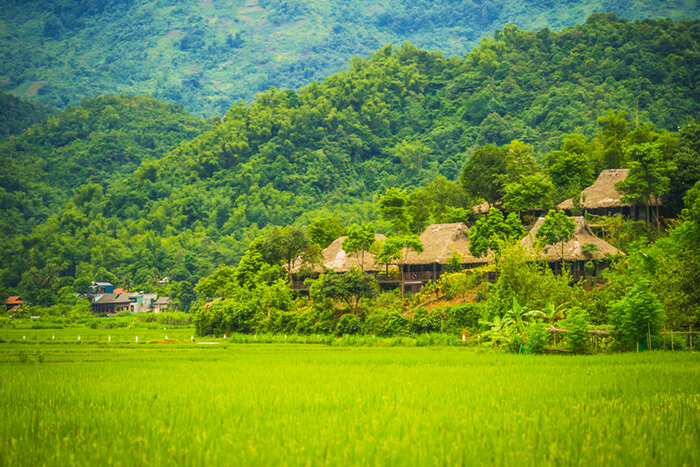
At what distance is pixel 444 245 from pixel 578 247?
24.9 feet

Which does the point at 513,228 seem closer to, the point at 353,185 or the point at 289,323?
the point at 289,323

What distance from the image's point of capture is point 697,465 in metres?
6.62

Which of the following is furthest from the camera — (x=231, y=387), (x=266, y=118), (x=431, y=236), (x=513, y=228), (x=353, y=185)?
(x=266, y=118)

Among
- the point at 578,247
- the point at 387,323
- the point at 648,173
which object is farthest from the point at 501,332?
the point at 648,173

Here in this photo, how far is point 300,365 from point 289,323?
52.5ft

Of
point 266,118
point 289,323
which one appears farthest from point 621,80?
point 289,323

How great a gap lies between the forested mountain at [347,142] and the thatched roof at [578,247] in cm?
4073

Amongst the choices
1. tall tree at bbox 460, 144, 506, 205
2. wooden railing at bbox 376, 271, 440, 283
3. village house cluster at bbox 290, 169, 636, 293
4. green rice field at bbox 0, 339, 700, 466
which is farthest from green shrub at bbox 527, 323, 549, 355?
tall tree at bbox 460, 144, 506, 205

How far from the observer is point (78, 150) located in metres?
108

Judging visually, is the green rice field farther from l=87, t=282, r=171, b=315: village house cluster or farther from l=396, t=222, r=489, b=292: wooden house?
l=87, t=282, r=171, b=315: village house cluster

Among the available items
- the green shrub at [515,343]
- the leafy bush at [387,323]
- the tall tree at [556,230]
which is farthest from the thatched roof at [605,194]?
the green shrub at [515,343]

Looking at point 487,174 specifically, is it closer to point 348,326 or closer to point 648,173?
point 648,173

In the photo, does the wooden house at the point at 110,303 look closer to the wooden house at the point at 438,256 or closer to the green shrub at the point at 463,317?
the wooden house at the point at 438,256

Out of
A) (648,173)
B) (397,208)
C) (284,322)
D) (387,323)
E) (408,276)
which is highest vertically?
(648,173)
